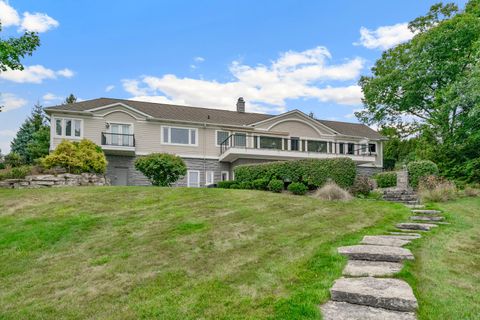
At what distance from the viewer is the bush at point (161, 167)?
1689cm

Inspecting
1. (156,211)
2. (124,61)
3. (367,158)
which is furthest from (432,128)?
(156,211)

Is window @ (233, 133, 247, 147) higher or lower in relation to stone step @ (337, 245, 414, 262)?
higher

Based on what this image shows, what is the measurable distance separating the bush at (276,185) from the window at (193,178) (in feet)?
30.8

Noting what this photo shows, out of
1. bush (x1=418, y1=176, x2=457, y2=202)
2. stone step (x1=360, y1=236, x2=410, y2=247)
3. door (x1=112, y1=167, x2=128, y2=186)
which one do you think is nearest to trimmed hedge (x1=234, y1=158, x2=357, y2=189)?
bush (x1=418, y1=176, x2=457, y2=202)

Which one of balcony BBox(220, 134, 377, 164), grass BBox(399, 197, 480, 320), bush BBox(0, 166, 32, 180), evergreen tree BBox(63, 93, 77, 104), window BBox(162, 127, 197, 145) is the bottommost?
grass BBox(399, 197, 480, 320)

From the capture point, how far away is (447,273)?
477cm

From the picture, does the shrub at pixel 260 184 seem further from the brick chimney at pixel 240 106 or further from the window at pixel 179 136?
the brick chimney at pixel 240 106

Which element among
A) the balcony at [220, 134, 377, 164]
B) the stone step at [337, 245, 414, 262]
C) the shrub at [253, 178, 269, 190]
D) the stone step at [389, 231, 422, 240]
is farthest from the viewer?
the balcony at [220, 134, 377, 164]

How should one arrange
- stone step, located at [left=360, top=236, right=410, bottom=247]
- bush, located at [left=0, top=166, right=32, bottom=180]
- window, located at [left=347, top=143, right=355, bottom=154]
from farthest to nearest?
window, located at [left=347, top=143, right=355, bottom=154] → bush, located at [left=0, top=166, right=32, bottom=180] → stone step, located at [left=360, top=236, right=410, bottom=247]

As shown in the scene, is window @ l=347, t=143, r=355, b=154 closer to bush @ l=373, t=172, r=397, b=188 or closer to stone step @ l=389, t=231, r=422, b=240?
bush @ l=373, t=172, r=397, b=188

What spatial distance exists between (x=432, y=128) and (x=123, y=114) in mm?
23178

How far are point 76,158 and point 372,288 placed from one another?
15848 millimetres

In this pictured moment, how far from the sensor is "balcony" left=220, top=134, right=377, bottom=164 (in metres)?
23.4

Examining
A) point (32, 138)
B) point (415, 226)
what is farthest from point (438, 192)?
point (32, 138)
